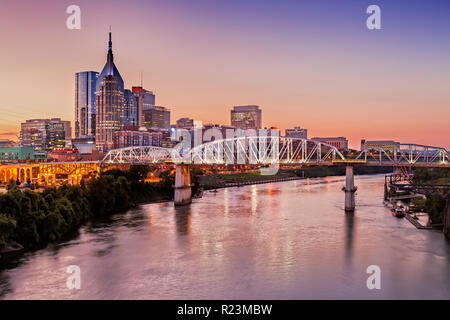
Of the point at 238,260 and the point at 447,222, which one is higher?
the point at 447,222

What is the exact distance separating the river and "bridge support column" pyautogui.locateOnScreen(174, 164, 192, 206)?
11843mm

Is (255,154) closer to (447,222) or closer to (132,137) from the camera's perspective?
(447,222)

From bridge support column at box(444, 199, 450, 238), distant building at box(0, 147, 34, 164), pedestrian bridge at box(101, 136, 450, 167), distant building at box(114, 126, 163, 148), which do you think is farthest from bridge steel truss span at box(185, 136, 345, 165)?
distant building at box(114, 126, 163, 148)

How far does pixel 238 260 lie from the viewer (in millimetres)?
26922

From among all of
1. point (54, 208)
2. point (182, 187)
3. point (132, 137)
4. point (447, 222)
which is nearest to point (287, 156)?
point (182, 187)

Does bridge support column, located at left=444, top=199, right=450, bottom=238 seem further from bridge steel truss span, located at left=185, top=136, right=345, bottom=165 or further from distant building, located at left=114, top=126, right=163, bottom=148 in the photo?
distant building, located at left=114, top=126, right=163, bottom=148

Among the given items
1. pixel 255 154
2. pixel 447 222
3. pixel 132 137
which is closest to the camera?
pixel 447 222

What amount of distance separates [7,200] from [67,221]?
6753mm

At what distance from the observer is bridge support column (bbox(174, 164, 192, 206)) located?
182ft

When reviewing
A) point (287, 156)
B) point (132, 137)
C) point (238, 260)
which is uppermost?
point (132, 137)

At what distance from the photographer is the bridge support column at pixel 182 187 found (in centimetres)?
5556

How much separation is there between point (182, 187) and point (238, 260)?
30928mm

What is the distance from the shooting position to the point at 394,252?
2891 cm

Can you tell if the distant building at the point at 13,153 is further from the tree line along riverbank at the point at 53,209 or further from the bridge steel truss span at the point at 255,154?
the tree line along riverbank at the point at 53,209
